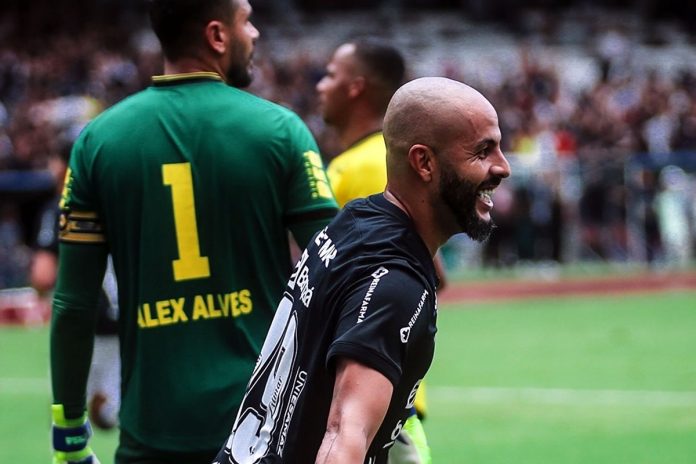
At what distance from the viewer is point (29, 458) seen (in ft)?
30.9

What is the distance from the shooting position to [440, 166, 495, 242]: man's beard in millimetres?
3439

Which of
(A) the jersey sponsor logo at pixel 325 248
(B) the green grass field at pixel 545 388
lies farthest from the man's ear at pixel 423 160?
(B) the green grass field at pixel 545 388

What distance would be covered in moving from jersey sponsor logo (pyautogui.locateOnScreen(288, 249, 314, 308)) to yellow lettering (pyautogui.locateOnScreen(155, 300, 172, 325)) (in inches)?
33.0

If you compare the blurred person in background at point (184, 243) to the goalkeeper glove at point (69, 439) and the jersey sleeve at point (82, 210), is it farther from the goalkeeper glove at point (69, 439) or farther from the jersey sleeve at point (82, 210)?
the goalkeeper glove at point (69, 439)

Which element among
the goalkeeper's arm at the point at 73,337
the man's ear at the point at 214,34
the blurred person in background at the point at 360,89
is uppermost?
the man's ear at the point at 214,34

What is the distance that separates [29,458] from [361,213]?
6.55 meters

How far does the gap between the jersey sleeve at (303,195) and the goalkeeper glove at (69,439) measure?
3.12 feet

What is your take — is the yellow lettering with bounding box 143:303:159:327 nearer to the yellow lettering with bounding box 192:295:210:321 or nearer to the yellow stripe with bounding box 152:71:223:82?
the yellow lettering with bounding box 192:295:210:321

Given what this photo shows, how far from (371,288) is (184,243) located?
4.15 ft

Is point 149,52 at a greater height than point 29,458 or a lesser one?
greater

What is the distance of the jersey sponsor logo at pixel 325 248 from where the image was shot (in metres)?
3.37

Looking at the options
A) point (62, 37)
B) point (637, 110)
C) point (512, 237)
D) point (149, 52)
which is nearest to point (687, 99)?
point (637, 110)

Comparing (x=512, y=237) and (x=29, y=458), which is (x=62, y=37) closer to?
(x=512, y=237)

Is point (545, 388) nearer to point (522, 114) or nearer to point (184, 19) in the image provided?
point (184, 19)
